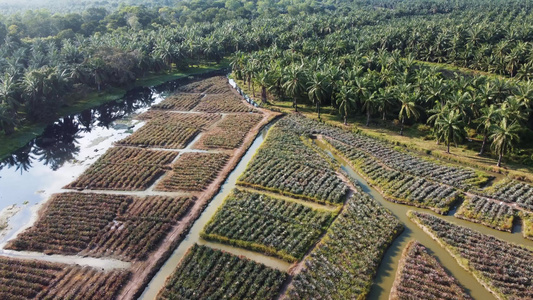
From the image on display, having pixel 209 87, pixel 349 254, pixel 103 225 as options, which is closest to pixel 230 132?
pixel 103 225

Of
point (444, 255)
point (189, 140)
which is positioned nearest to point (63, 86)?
point (189, 140)

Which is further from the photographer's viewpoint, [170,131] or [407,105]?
[170,131]

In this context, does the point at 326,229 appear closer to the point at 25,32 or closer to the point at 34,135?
the point at 34,135

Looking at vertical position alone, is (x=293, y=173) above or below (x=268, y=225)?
above

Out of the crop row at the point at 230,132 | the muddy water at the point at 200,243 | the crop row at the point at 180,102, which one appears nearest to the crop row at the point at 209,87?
the crop row at the point at 180,102

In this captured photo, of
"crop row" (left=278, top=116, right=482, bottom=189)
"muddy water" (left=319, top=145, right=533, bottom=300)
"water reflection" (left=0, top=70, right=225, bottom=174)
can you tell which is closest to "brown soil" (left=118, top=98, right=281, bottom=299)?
"crop row" (left=278, top=116, right=482, bottom=189)

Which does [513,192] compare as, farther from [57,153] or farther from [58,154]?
[57,153]

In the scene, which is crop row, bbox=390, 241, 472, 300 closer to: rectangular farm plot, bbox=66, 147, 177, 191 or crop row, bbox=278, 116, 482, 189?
crop row, bbox=278, 116, 482, 189
